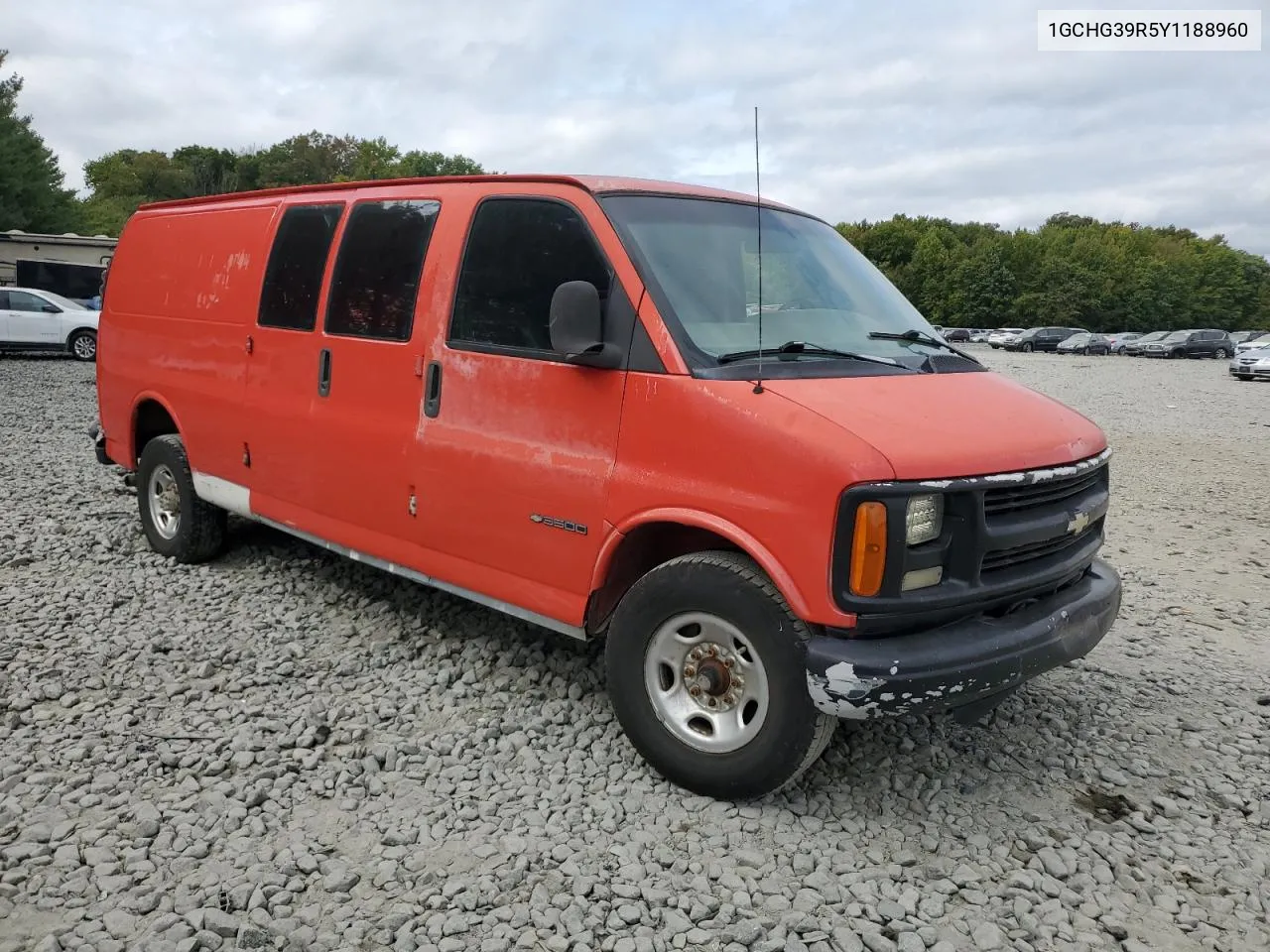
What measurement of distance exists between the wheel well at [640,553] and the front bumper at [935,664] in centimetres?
68

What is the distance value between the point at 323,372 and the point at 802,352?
2.41 m

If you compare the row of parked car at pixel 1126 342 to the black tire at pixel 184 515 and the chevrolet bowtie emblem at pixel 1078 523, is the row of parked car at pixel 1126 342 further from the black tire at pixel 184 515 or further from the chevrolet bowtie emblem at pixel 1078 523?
the chevrolet bowtie emblem at pixel 1078 523

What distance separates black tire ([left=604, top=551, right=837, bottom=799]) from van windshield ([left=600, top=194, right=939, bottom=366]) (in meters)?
0.78

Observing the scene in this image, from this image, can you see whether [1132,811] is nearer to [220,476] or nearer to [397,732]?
[397,732]

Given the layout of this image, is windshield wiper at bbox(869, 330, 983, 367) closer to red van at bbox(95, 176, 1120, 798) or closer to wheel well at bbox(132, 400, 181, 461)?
red van at bbox(95, 176, 1120, 798)

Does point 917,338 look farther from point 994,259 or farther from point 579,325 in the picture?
point 994,259

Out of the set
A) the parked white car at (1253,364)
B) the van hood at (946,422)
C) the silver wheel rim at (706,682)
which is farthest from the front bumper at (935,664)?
the parked white car at (1253,364)

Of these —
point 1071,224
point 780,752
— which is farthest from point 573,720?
point 1071,224

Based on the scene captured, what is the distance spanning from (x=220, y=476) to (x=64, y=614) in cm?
106

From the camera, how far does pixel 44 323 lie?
21.1 metres

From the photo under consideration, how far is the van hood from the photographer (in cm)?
310

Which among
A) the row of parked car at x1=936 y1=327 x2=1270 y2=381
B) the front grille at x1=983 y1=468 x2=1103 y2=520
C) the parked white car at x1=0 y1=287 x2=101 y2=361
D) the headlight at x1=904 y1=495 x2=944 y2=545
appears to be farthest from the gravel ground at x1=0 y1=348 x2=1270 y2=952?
the row of parked car at x1=936 y1=327 x2=1270 y2=381

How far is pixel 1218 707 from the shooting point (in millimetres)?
4438

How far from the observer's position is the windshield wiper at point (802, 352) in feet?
11.5
